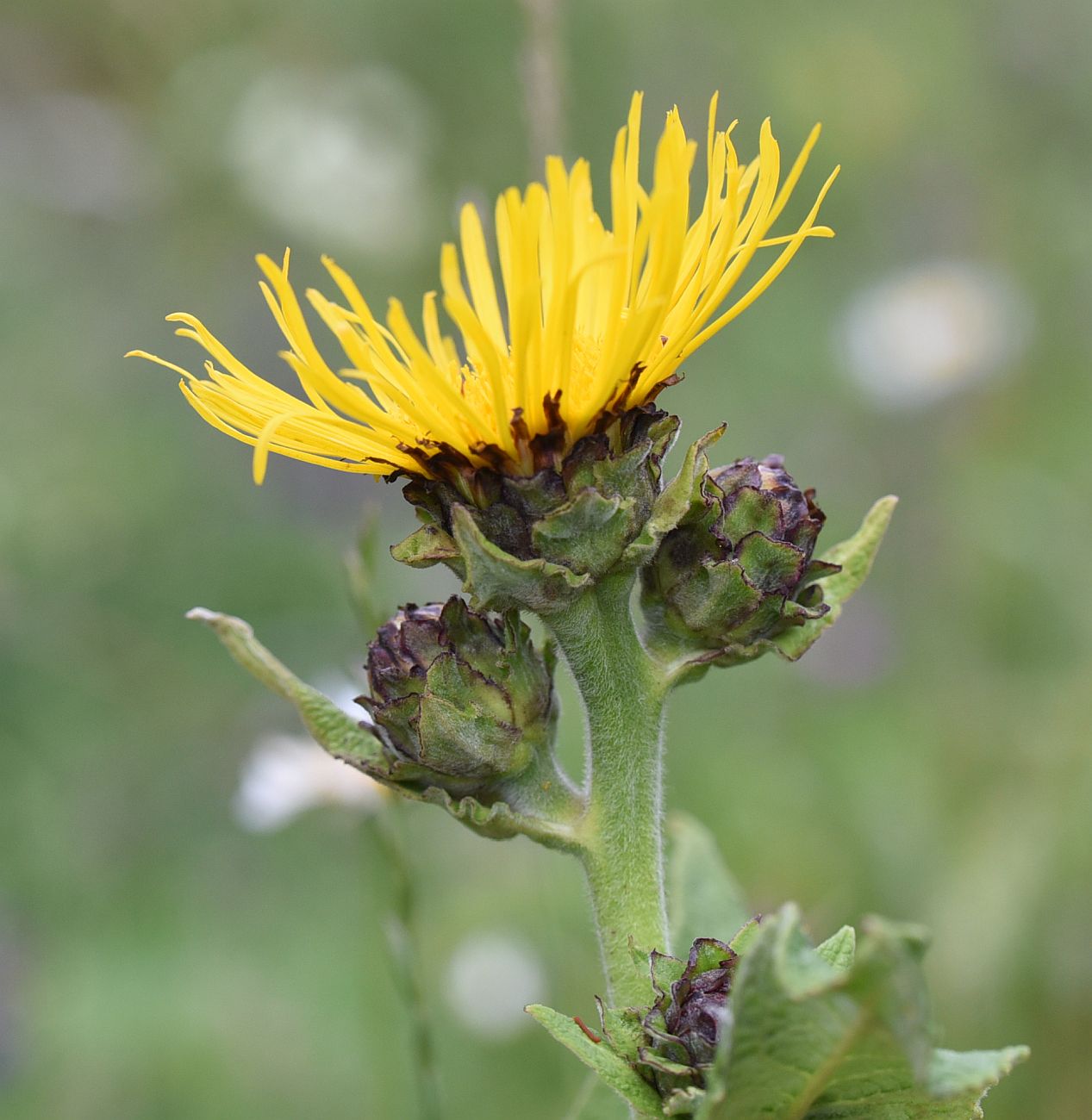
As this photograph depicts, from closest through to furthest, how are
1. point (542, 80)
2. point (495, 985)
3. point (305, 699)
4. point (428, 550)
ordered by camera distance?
point (428, 550) < point (305, 699) < point (542, 80) < point (495, 985)

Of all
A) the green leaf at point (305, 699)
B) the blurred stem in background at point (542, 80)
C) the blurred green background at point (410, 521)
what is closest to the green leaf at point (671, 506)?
the green leaf at point (305, 699)

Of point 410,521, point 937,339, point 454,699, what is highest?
point 937,339

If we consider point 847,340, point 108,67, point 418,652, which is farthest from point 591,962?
point 108,67

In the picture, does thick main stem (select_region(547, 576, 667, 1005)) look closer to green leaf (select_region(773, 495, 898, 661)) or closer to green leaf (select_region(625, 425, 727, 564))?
green leaf (select_region(625, 425, 727, 564))

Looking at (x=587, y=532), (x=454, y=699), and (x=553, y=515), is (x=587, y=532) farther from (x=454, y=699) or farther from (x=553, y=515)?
(x=454, y=699)

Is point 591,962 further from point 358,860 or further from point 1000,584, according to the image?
point 1000,584

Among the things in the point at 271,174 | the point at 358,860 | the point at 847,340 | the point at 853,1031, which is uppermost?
the point at 271,174

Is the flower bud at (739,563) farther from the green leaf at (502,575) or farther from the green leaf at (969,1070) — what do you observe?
the green leaf at (969,1070)

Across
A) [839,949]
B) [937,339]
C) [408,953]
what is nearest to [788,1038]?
[839,949]
